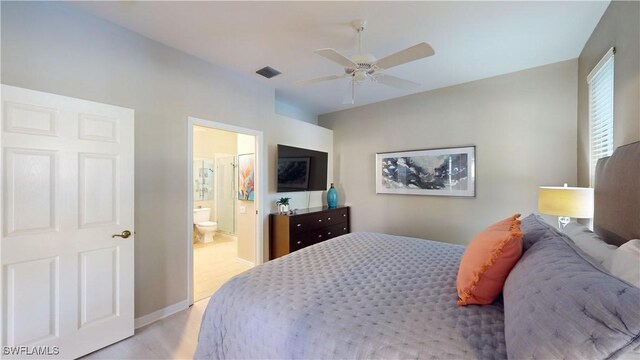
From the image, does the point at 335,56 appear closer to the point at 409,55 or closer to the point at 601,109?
the point at 409,55

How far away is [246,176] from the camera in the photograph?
3.90m

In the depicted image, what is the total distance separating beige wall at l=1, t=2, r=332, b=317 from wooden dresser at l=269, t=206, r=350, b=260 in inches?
47.4

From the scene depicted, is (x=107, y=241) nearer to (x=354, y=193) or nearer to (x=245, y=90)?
(x=245, y=90)

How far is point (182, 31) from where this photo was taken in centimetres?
228

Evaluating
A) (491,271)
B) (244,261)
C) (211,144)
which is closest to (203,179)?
(211,144)

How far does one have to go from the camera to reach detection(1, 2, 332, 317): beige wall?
1.84 metres

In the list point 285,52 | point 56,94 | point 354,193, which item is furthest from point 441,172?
point 56,94

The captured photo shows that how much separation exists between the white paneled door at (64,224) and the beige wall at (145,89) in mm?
225

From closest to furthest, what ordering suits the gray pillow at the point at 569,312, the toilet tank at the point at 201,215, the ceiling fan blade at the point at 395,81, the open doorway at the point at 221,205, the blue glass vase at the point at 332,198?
the gray pillow at the point at 569,312 < the ceiling fan blade at the point at 395,81 < the open doorway at the point at 221,205 < the blue glass vase at the point at 332,198 < the toilet tank at the point at 201,215

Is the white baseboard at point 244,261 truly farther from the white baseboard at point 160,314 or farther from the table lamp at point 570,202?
the table lamp at point 570,202

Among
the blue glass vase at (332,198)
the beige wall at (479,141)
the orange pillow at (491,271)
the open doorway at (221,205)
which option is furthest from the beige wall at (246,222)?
the orange pillow at (491,271)

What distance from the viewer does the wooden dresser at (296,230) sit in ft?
11.4

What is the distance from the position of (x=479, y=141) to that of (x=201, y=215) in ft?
Answer: 18.0

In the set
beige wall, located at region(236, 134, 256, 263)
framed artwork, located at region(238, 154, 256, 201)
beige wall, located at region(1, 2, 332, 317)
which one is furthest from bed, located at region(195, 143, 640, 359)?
framed artwork, located at region(238, 154, 256, 201)
